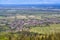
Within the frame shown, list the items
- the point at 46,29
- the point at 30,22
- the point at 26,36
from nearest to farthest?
the point at 26,36 < the point at 46,29 < the point at 30,22

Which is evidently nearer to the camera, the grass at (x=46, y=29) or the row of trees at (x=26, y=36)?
the row of trees at (x=26, y=36)

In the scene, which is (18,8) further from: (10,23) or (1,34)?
(1,34)

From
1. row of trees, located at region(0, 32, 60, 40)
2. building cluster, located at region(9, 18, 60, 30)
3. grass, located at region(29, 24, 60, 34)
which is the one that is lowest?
row of trees, located at region(0, 32, 60, 40)

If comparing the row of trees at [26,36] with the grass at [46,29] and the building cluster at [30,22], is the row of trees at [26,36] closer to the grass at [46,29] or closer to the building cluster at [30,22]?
the grass at [46,29]

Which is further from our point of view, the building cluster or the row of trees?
the building cluster

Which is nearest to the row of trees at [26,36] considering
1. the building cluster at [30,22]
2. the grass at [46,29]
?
the grass at [46,29]

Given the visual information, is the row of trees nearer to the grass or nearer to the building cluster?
the grass

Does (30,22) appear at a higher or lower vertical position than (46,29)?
higher

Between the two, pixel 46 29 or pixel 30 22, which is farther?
pixel 30 22

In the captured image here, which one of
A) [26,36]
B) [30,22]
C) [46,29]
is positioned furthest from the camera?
[30,22]

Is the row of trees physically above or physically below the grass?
below

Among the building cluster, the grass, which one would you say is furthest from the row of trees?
the building cluster
